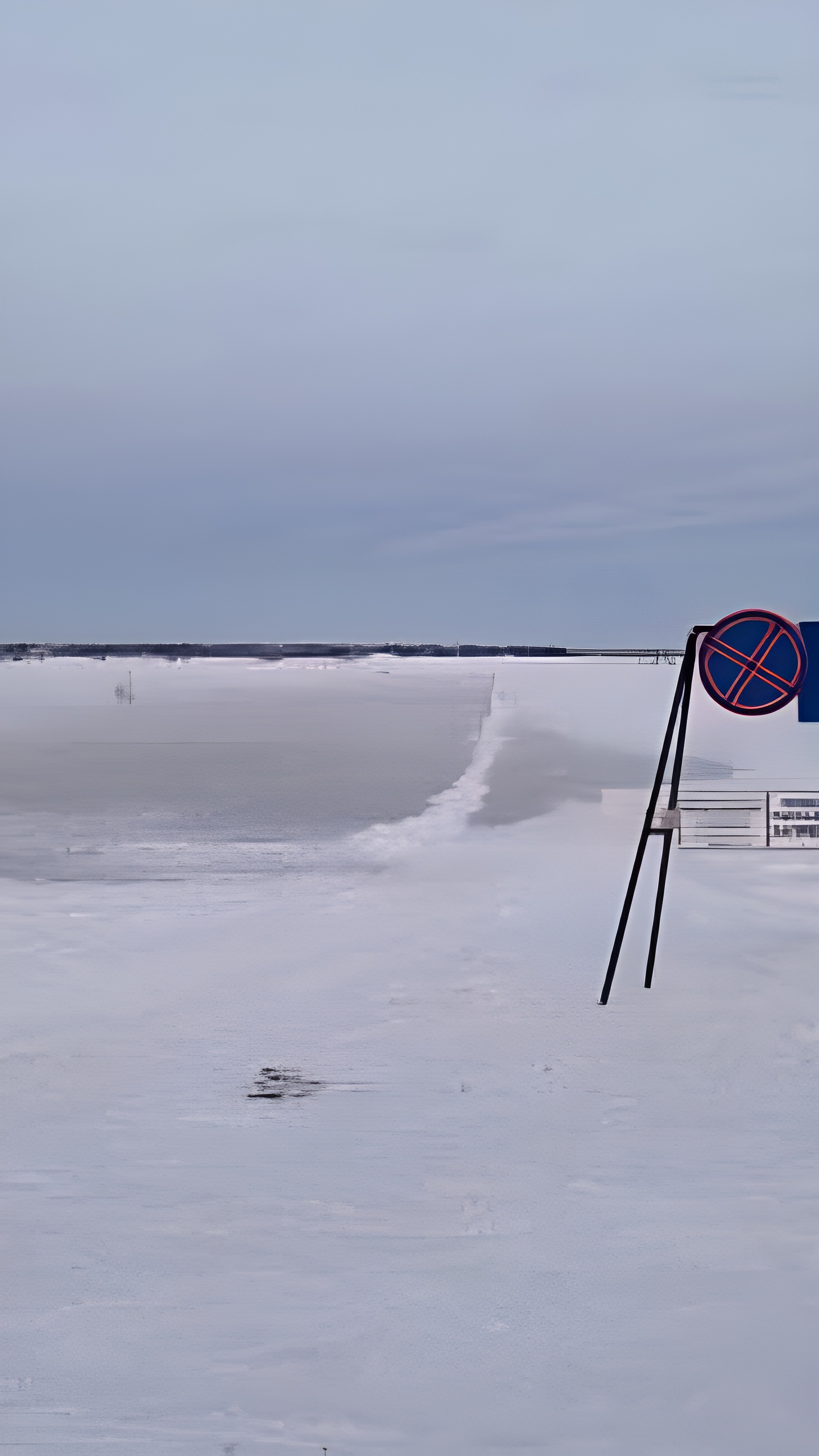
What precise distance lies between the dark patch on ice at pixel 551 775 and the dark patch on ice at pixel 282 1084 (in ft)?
38.8

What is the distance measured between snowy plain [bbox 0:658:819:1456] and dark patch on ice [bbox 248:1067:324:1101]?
0.18 ft

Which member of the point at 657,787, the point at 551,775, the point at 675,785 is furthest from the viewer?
the point at 551,775

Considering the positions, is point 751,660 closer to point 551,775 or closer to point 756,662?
point 756,662

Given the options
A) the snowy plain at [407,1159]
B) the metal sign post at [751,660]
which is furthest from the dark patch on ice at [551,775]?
the metal sign post at [751,660]

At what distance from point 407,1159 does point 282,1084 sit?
1.46 m

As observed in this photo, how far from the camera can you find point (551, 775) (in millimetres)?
26984

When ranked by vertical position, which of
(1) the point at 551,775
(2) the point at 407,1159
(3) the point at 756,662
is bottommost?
(2) the point at 407,1159

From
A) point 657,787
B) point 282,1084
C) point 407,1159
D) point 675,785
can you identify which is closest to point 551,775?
point 675,785

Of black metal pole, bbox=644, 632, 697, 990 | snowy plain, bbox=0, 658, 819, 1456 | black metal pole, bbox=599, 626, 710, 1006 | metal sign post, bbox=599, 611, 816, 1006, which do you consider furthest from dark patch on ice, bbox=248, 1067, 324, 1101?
metal sign post, bbox=599, 611, 816, 1006

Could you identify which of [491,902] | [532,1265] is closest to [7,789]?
[491,902]

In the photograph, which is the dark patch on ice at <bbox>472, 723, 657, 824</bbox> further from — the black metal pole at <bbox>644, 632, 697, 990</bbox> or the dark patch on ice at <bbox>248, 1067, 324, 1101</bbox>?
the dark patch on ice at <bbox>248, 1067, 324, 1101</bbox>

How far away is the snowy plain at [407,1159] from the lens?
4453mm

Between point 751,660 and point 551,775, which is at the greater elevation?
point 751,660

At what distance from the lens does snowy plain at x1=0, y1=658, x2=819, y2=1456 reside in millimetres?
4453
